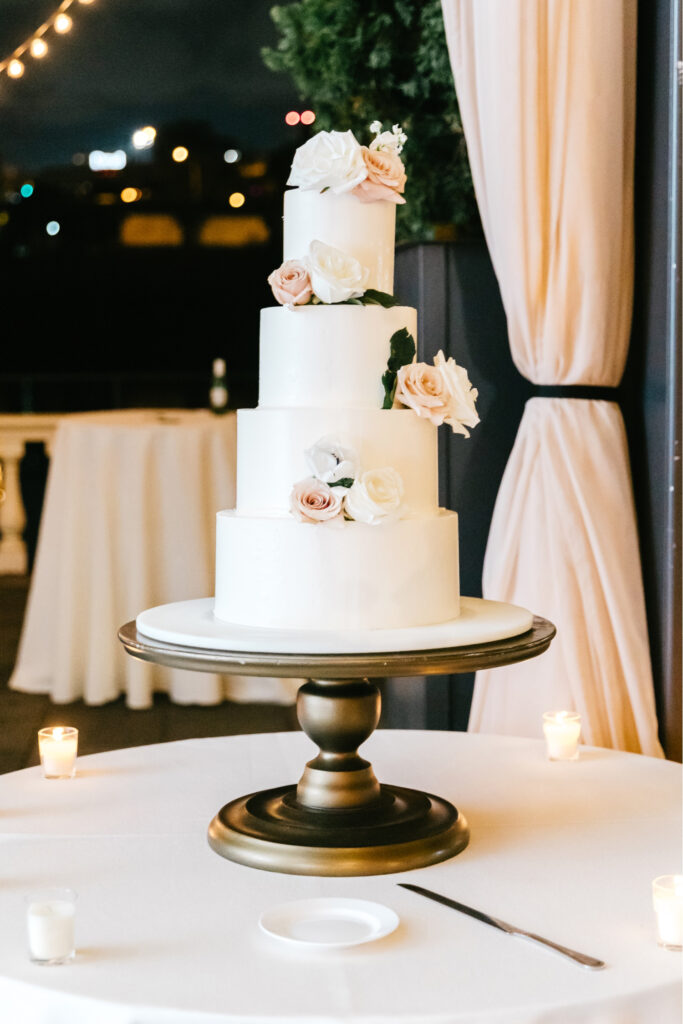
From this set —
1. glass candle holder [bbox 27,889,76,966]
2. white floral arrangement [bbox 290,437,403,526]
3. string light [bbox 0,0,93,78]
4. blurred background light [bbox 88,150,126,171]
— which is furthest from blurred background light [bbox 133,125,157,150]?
glass candle holder [bbox 27,889,76,966]

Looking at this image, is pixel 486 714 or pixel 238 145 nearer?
pixel 486 714

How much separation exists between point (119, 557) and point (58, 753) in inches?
93.6

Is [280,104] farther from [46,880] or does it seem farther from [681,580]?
[46,880]

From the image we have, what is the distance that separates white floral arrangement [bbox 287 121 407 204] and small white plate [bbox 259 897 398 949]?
3.37 feet

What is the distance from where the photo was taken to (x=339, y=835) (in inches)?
67.7

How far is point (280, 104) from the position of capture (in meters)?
5.82

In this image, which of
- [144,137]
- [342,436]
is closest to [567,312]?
[342,436]

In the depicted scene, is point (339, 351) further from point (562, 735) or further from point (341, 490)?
point (562, 735)

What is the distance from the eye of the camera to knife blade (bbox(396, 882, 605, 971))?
133cm

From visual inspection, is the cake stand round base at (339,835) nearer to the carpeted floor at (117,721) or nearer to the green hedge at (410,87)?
the green hedge at (410,87)

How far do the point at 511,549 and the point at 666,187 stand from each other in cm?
86

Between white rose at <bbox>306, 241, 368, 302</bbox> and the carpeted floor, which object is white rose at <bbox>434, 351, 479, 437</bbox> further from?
the carpeted floor

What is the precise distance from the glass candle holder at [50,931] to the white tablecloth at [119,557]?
297 cm

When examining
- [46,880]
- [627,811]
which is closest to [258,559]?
[46,880]
